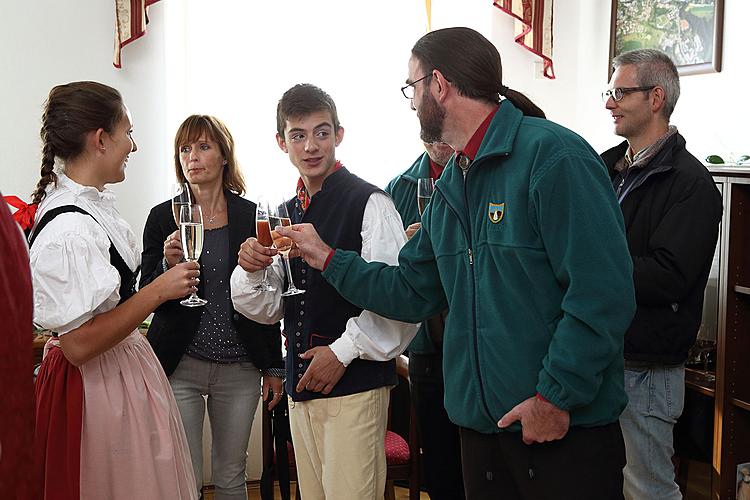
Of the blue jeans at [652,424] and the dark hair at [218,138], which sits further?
the dark hair at [218,138]

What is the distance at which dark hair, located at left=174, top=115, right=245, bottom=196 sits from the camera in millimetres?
2754

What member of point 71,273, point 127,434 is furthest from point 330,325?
point 71,273

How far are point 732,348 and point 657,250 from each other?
2.58 feet

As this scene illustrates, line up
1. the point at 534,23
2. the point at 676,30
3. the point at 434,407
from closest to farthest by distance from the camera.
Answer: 1. the point at 434,407
2. the point at 676,30
3. the point at 534,23

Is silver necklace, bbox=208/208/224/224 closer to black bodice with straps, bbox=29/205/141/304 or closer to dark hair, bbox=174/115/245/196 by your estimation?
dark hair, bbox=174/115/245/196

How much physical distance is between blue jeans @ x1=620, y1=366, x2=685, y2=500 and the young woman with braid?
132 cm

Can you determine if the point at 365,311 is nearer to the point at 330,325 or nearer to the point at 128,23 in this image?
the point at 330,325

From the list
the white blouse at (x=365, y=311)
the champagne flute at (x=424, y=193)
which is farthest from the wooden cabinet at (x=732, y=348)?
the white blouse at (x=365, y=311)

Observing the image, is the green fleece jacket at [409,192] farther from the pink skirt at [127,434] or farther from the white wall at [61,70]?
the white wall at [61,70]

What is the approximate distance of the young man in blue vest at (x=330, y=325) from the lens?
2020 mm

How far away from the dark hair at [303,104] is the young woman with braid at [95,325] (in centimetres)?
41

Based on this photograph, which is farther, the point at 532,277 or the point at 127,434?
the point at 127,434

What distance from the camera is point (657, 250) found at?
2258 millimetres

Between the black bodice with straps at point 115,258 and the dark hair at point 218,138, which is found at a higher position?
the dark hair at point 218,138
